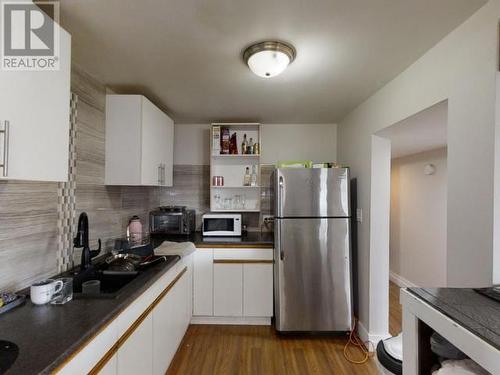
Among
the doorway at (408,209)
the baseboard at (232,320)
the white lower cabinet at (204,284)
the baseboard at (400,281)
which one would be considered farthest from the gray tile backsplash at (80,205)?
the baseboard at (400,281)

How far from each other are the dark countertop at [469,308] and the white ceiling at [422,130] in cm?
104

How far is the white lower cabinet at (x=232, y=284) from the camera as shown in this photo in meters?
2.54

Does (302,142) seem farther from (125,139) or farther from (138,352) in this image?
(138,352)

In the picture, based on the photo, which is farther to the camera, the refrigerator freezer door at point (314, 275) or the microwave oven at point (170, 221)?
the microwave oven at point (170, 221)

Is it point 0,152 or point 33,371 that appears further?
point 0,152

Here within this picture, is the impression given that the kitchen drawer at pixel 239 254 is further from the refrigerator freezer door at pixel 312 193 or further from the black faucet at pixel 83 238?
the black faucet at pixel 83 238

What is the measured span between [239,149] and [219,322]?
1890mm

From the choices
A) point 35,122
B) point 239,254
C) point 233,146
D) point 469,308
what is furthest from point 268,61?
point 239,254

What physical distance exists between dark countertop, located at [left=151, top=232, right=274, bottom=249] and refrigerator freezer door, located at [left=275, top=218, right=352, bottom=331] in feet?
0.81

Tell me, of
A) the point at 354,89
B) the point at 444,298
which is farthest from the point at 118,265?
the point at 354,89

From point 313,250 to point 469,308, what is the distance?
1.65 m

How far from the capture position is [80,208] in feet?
5.80

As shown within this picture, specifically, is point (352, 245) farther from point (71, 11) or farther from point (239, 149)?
point (71, 11)

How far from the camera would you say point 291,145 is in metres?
3.19
